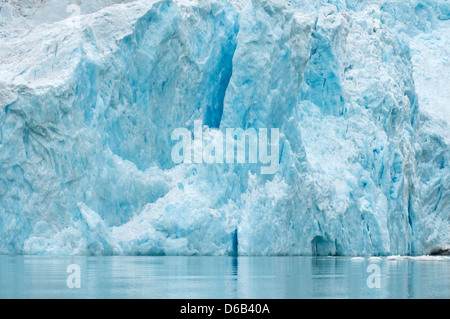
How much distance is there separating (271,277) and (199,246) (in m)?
6.43

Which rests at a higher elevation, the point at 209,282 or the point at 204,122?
the point at 204,122

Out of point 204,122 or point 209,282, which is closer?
point 209,282

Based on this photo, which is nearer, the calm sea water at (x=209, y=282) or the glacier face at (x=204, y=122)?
the calm sea water at (x=209, y=282)

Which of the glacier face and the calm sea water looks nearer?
the calm sea water

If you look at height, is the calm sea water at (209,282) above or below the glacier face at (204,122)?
below

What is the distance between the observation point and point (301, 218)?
738 inches

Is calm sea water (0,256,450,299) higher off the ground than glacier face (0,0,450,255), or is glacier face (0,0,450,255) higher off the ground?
glacier face (0,0,450,255)

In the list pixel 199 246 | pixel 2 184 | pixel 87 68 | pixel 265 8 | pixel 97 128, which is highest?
pixel 265 8

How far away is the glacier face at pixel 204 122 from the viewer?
1605 cm

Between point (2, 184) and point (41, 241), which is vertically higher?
point (2, 184)

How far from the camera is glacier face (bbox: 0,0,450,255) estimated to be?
52.6 feet

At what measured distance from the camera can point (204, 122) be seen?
18.8 m

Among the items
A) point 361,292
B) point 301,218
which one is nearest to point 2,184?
point 301,218
